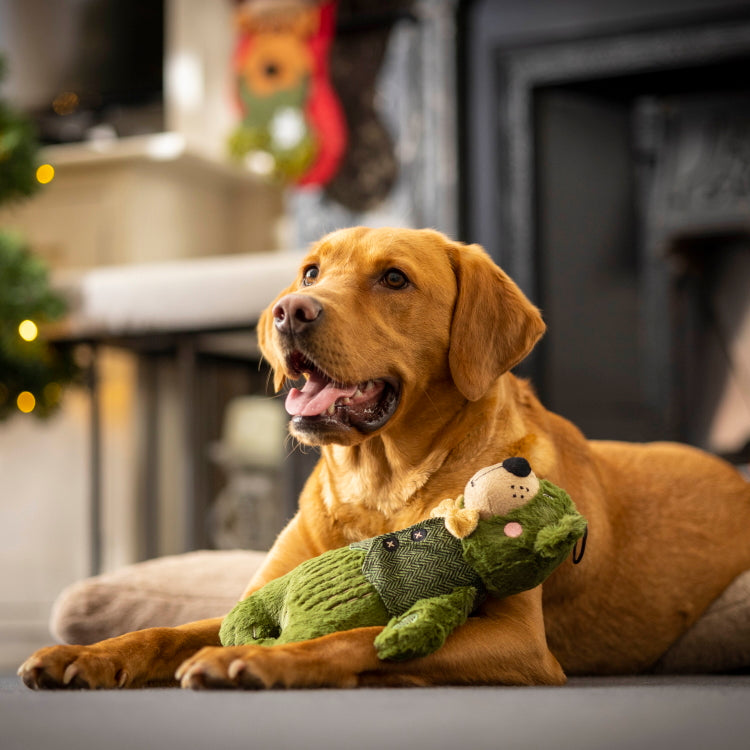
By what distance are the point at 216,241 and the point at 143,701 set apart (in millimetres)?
4482

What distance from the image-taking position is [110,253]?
5.04 metres

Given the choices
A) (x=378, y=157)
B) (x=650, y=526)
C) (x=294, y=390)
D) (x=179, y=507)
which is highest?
(x=378, y=157)

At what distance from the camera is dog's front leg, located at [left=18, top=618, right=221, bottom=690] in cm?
130

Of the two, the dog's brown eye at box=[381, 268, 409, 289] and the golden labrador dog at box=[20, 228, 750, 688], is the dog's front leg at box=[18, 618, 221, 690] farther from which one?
the dog's brown eye at box=[381, 268, 409, 289]

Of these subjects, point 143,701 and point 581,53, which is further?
point 581,53

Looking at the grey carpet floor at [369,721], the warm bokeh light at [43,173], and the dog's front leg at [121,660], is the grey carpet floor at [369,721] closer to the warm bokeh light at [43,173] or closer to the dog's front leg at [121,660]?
the dog's front leg at [121,660]

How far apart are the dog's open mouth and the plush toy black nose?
29 centimetres

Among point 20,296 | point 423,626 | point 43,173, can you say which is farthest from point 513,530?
point 43,173

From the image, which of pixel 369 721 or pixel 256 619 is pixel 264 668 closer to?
pixel 369 721

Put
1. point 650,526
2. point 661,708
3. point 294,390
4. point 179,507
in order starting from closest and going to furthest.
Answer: point 661,708 < point 294,390 < point 650,526 < point 179,507

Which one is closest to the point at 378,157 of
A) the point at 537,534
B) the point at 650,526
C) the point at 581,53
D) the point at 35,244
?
the point at 581,53

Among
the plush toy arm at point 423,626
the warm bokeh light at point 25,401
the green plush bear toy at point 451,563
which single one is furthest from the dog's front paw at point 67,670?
the warm bokeh light at point 25,401

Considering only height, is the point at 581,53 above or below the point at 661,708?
above

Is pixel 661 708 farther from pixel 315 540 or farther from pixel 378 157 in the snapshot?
pixel 378 157
